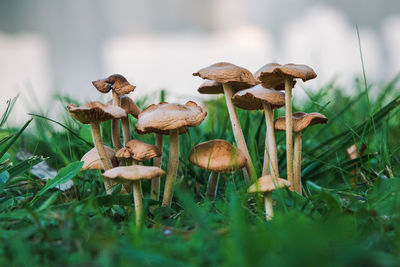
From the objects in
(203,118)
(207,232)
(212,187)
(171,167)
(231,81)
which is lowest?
(212,187)

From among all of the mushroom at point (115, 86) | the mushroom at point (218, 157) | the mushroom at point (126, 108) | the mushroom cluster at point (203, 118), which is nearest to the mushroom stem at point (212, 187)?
the mushroom cluster at point (203, 118)

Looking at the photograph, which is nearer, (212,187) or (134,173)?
(134,173)

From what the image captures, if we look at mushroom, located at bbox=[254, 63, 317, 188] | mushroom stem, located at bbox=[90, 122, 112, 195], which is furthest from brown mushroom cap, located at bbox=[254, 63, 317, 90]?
mushroom stem, located at bbox=[90, 122, 112, 195]

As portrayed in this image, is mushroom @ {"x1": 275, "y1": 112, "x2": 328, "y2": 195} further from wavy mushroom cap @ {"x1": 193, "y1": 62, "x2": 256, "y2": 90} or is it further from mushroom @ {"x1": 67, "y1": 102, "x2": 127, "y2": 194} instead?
mushroom @ {"x1": 67, "y1": 102, "x2": 127, "y2": 194}

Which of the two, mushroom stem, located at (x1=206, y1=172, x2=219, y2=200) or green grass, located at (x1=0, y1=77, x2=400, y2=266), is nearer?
green grass, located at (x1=0, y1=77, x2=400, y2=266)

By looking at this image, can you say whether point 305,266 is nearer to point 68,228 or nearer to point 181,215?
point 68,228

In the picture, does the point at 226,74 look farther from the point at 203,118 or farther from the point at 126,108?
the point at 126,108

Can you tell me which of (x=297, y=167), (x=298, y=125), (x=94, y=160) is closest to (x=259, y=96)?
(x=298, y=125)

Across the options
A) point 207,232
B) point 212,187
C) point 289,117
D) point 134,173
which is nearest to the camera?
point 207,232
